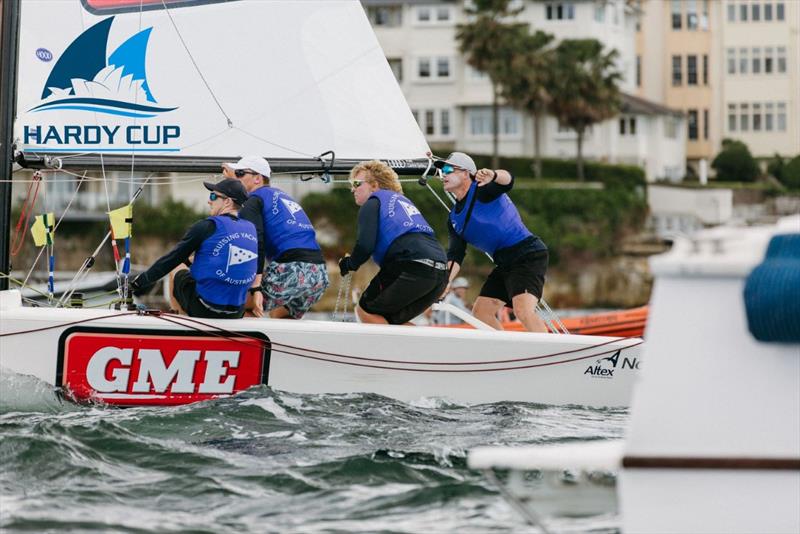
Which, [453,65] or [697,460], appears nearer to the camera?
[697,460]

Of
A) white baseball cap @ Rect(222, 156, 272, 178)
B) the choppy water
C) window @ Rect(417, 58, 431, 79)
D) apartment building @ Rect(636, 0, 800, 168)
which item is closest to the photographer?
the choppy water

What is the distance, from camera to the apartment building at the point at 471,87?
4966cm

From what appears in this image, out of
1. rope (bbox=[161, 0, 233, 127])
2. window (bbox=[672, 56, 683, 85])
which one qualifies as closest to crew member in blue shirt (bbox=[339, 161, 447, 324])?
rope (bbox=[161, 0, 233, 127])

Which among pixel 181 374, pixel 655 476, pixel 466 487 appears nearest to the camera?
pixel 655 476

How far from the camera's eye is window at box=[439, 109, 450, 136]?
5022 cm

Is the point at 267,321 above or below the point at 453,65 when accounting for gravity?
below

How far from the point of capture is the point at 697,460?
3867 millimetres

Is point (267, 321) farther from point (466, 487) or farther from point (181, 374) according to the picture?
point (466, 487)

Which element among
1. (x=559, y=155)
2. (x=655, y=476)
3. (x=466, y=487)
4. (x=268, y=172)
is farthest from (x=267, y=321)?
(x=559, y=155)

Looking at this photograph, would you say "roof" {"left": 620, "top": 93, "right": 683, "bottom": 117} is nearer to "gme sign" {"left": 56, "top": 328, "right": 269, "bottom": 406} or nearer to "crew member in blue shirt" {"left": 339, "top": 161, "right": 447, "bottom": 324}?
"crew member in blue shirt" {"left": 339, "top": 161, "right": 447, "bottom": 324}

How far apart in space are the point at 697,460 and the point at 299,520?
161 cm

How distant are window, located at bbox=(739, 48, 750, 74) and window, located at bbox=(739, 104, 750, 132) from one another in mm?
1541

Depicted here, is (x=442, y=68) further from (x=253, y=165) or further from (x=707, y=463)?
(x=707, y=463)

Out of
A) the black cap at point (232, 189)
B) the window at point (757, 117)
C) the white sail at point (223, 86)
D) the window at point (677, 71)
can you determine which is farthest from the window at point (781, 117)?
the black cap at point (232, 189)
